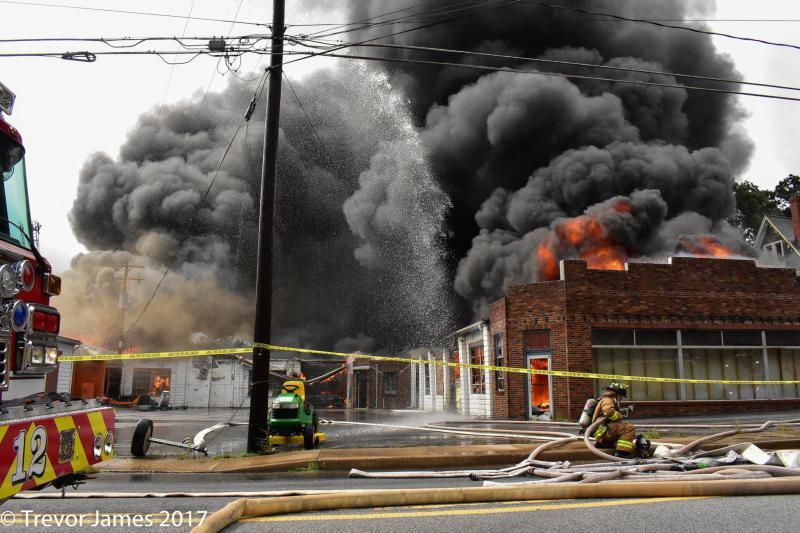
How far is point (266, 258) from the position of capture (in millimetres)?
10078

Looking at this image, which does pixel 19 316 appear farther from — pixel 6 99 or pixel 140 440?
pixel 140 440

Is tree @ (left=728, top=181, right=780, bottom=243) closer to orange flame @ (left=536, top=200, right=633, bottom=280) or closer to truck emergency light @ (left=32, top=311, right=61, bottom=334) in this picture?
orange flame @ (left=536, top=200, right=633, bottom=280)

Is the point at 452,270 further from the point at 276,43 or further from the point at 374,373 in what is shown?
the point at 276,43

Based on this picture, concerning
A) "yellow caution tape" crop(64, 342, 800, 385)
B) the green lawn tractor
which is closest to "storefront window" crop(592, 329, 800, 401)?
"yellow caution tape" crop(64, 342, 800, 385)

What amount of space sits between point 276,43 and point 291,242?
48.1m

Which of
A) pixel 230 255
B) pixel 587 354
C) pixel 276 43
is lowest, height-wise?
pixel 587 354

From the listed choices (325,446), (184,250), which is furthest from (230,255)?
(325,446)

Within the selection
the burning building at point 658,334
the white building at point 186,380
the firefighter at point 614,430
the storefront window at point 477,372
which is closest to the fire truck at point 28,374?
the firefighter at point 614,430

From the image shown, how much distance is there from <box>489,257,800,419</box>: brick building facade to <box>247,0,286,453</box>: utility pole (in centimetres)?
936

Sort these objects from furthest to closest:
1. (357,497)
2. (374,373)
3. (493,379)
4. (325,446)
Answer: (374,373), (493,379), (325,446), (357,497)

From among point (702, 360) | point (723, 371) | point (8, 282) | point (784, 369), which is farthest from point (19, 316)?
point (784, 369)

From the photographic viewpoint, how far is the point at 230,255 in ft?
175

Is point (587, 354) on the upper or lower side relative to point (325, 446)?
upper

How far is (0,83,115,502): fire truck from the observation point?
9.17ft
